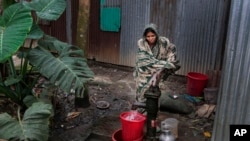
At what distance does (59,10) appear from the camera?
4145mm

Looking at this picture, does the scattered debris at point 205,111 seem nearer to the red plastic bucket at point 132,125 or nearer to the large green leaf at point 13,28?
the red plastic bucket at point 132,125

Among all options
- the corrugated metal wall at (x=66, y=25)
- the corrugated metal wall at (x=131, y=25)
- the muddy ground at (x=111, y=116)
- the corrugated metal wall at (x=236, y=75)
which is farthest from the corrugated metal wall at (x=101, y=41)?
the corrugated metal wall at (x=236, y=75)

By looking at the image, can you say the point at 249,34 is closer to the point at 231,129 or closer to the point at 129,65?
the point at 231,129

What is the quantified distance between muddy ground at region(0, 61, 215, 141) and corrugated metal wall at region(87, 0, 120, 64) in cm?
119

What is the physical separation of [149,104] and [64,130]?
162 centimetres

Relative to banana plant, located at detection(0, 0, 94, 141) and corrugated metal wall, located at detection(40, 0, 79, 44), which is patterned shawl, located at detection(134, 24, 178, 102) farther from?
corrugated metal wall, located at detection(40, 0, 79, 44)

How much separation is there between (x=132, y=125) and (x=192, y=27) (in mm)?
3729

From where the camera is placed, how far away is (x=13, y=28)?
330cm

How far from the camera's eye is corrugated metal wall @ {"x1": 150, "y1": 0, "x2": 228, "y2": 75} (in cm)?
589

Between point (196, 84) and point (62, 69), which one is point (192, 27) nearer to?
point (196, 84)

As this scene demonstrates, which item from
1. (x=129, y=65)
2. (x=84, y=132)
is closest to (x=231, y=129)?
(x=84, y=132)

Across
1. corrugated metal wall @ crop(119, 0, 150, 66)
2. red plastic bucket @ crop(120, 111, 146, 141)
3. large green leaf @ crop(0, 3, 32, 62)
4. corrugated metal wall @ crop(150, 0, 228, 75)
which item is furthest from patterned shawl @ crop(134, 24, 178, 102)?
corrugated metal wall @ crop(119, 0, 150, 66)

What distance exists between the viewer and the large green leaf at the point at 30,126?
9.77 feet

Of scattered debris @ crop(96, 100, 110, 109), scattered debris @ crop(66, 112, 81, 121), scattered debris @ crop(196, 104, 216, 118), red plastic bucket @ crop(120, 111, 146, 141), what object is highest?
red plastic bucket @ crop(120, 111, 146, 141)
